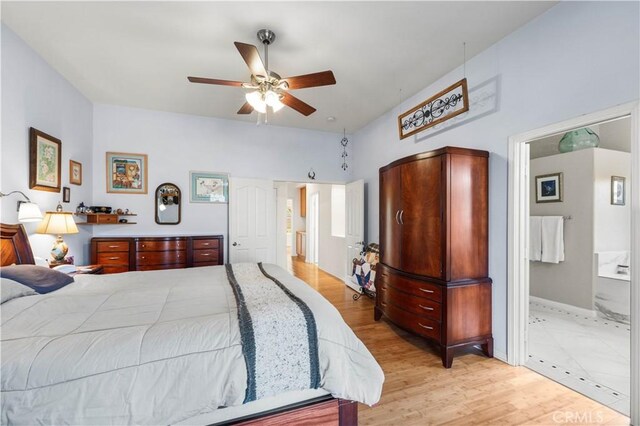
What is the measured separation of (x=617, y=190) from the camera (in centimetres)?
359

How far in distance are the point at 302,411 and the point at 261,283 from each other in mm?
876

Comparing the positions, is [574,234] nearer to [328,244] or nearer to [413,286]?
[413,286]

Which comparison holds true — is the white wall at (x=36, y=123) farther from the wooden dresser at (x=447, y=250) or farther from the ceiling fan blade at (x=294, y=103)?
the wooden dresser at (x=447, y=250)

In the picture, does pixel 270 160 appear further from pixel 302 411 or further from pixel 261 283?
pixel 302 411

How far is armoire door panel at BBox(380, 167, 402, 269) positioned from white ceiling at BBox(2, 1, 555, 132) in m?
1.18

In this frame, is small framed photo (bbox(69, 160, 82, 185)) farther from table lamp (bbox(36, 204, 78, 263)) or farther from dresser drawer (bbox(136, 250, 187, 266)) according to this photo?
dresser drawer (bbox(136, 250, 187, 266))

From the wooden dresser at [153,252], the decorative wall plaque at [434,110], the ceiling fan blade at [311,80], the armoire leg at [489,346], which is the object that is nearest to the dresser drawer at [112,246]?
the wooden dresser at [153,252]

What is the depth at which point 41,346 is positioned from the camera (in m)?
1.14

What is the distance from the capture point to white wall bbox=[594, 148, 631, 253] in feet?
11.4

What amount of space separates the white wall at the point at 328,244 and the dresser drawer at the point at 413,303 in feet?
7.69

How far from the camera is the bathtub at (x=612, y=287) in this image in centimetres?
317

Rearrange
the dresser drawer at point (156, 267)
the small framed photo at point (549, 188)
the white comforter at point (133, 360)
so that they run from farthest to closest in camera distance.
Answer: the small framed photo at point (549, 188)
the dresser drawer at point (156, 267)
the white comforter at point (133, 360)

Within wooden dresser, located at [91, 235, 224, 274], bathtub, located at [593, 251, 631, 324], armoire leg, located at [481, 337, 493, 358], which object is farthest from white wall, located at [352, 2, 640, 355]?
wooden dresser, located at [91, 235, 224, 274]

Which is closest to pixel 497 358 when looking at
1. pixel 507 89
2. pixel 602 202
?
pixel 507 89
